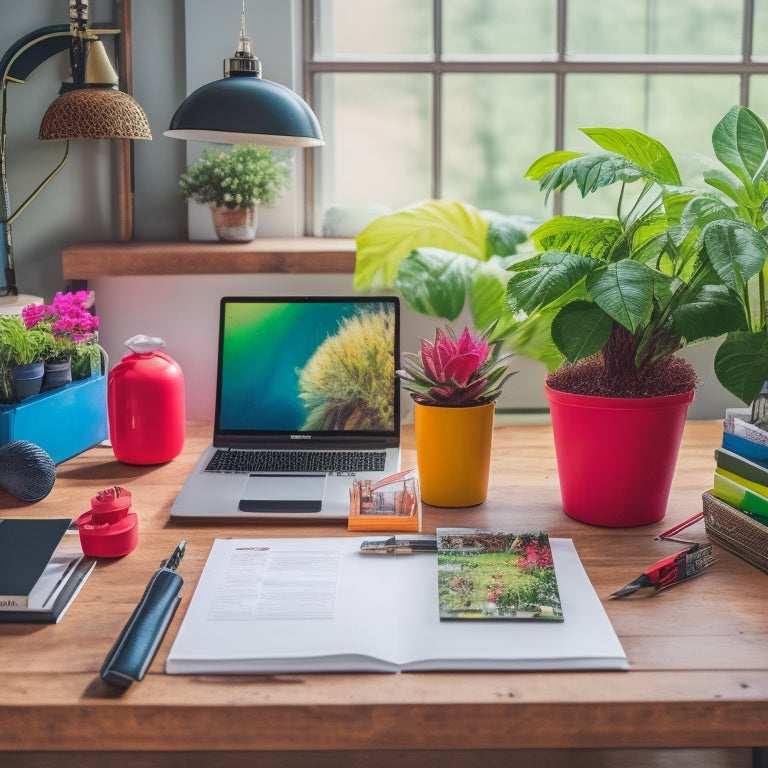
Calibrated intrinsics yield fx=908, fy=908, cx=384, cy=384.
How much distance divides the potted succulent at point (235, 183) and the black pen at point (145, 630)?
0.98m

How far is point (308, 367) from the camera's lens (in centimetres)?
154

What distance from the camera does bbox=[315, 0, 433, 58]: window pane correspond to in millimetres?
1992

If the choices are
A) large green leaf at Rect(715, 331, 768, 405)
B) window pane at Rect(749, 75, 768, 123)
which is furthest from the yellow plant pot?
window pane at Rect(749, 75, 768, 123)

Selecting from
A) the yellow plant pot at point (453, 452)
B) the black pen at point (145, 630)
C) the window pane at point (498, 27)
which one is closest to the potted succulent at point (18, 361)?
the black pen at point (145, 630)

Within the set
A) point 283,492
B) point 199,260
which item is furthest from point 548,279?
point 199,260

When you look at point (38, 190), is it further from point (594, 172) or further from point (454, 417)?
point (594, 172)

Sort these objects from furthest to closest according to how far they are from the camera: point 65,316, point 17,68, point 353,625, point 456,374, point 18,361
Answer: point 17,68 → point 65,316 → point 18,361 → point 456,374 → point 353,625

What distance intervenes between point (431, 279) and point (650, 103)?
72 cm

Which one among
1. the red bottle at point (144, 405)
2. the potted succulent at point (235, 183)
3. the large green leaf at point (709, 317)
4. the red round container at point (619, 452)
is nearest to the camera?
the large green leaf at point (709, 317)

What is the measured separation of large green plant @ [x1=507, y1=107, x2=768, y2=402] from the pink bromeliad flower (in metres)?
0.14

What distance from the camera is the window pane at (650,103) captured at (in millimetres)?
2041

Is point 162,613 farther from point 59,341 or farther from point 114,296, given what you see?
point 114,296

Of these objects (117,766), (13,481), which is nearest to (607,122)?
(13,481)

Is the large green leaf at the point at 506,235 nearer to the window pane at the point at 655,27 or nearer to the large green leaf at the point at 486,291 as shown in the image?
the large green leaf at the point at 486,291
